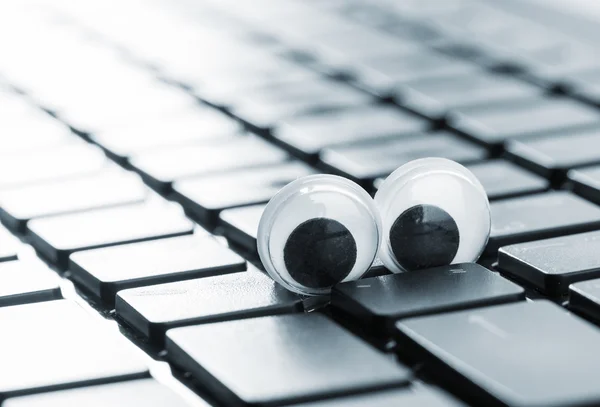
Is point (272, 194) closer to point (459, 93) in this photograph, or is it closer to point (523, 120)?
point (523, 120)

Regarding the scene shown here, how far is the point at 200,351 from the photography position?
Result: 110 centimetres

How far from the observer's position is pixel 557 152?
1.89 m

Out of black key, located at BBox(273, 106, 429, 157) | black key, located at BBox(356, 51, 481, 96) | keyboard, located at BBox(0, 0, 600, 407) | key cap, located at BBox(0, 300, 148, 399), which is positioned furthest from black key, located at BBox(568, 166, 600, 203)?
key cap, located at BBox(0, 300, 148, 399)

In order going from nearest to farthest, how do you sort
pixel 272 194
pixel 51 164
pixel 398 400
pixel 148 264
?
pixel 398 400
pixel 148 264
pixel 272 194
pixel 51 164

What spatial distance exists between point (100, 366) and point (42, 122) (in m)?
→ 1.14

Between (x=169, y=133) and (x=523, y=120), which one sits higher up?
(x=523, y=120)

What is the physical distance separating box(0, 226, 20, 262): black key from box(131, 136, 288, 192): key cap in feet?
0.89

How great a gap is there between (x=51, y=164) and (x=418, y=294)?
2.82ft

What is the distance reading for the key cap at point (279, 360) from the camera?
3.31 feet

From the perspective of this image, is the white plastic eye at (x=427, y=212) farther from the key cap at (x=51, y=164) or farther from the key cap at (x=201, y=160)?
the key cap at (x=51, y=164)

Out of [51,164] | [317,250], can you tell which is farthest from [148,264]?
[51,164]

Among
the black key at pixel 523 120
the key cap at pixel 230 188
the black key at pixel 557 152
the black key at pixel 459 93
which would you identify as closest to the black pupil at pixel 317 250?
the key cap at pixel 230 188

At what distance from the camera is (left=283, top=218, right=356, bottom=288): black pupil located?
1213mm

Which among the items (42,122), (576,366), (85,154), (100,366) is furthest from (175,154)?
(576,366)
